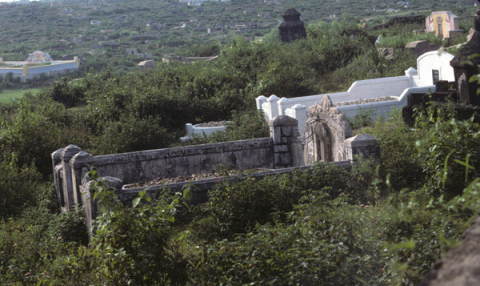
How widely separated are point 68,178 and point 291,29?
2994 cm

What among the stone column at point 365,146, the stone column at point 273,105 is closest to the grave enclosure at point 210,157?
the stone column at point 365,146

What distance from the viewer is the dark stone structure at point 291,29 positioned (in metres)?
39.4

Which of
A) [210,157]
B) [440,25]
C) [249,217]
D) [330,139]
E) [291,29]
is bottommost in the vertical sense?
[249,217]

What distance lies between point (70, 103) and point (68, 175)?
15943mm

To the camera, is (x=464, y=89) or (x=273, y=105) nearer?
(x=464, y=89)

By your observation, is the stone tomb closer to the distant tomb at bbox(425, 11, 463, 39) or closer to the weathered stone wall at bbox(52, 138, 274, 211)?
the weathered stone wall at bbox(52, 138, 274, 211)

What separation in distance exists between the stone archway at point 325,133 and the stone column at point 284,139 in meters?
0.58

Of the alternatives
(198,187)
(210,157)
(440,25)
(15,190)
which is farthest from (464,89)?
(440,25)

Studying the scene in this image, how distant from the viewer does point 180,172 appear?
44.1ft

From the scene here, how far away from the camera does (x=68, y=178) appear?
1164cm

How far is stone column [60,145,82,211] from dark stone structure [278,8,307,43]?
29.0 meters

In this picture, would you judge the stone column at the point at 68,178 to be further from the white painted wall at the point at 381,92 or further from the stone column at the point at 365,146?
the white painted wall at the point at 381,92

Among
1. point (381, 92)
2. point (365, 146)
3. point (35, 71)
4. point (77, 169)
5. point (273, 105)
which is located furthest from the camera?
point (35, 71)

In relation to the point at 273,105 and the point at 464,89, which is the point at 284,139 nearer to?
the point at 464,89
